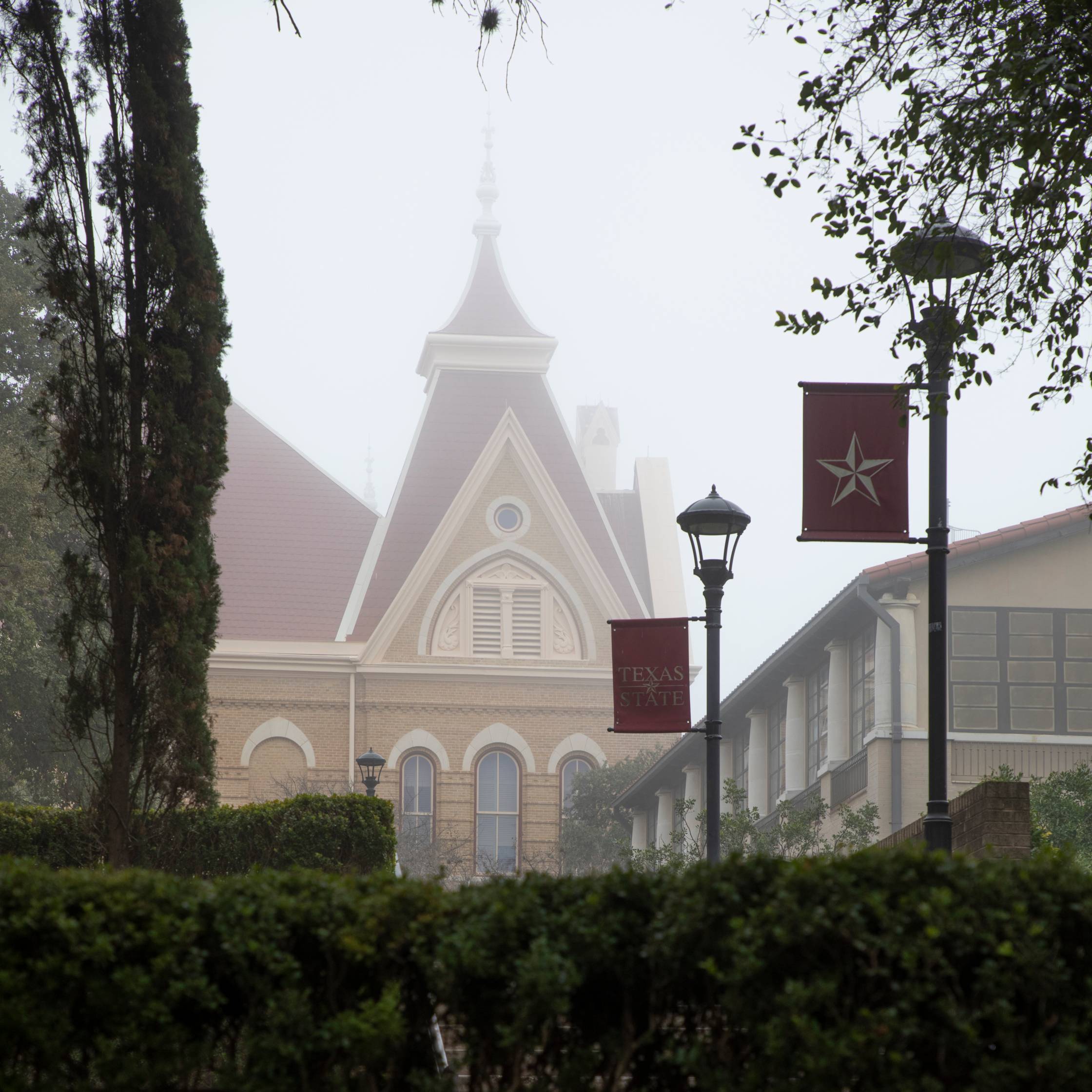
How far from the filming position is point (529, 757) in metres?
42.5

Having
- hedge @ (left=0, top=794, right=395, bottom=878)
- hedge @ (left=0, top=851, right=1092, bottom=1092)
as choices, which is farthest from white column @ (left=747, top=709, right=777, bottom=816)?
hedge @ (left=0, top=851, right=1092, bottom=1092)

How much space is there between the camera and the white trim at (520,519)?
43.7m

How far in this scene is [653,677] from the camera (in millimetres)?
14406

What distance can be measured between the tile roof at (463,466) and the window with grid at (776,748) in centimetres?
1197

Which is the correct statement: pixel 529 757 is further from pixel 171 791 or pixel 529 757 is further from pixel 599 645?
pixel 171 791

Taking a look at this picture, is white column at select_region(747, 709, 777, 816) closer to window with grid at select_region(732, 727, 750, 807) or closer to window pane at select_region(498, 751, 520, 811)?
window with grid at select_region(732, 727, 750, 807)

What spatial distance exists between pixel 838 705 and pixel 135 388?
662 inches

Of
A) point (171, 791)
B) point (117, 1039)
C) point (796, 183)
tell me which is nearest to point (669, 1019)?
point (117, 1039)

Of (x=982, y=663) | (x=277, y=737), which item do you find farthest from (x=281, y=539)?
(x=982, y=663)

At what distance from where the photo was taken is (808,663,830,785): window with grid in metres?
28.2

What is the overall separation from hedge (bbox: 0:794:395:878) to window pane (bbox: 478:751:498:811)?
84.3 ft

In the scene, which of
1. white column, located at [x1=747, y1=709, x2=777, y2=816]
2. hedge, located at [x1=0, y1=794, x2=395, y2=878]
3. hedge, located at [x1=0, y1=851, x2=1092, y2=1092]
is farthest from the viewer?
white column, located at [x1=747, y1=709, x2=777, y2=816]

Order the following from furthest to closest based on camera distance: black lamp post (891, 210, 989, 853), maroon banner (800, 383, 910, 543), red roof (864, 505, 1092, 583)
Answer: red roof (864, 505, 1092, 583) < maroon banner (800, 383, 910, 543) < black lamp post (891, 210, 989, 853)

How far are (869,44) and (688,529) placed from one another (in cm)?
465
